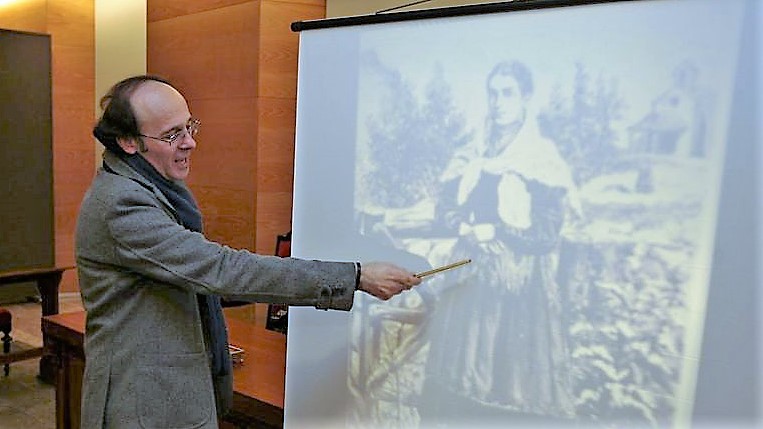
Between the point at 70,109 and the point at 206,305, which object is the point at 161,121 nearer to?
the point at 206,305

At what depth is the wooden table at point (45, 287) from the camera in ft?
12.0

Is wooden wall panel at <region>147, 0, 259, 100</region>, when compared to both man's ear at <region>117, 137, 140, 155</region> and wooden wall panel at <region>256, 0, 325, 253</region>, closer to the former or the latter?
wooden wall panel at <region>256, 0, 325, 253</region>

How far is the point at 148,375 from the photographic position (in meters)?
1.43

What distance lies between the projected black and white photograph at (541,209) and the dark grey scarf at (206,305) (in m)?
0.28

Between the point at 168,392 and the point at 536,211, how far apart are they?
2.60 feet

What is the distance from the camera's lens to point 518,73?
133 cm

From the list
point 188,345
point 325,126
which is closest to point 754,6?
point 325,126

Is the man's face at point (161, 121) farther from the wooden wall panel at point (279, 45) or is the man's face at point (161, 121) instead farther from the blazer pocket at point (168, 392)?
the wooden wall panel at point (279, 45)

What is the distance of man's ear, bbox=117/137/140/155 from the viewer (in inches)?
56.9

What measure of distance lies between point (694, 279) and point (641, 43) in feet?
1.30

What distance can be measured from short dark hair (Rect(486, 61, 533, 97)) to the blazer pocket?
0.82 metres

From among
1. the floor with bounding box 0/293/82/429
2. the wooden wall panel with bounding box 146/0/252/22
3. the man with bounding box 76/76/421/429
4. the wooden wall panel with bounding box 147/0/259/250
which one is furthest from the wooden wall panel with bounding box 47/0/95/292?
the man with bounding box 76/76/421/429

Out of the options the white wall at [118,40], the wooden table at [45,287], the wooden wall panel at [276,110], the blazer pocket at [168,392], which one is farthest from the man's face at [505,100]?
the white wall at [118,40]

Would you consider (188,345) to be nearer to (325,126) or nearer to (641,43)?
(325,126)
